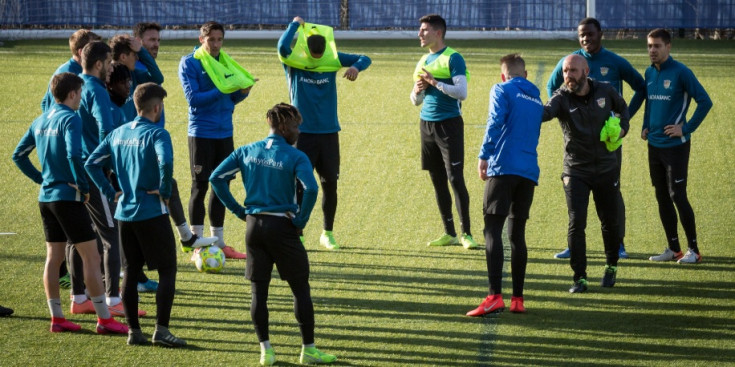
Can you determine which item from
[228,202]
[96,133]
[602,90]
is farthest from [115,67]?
[602,90]

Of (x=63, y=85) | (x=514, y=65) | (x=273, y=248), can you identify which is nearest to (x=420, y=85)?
(x=514, y=65)

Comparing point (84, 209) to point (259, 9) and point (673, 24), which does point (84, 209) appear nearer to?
point (259, 9)

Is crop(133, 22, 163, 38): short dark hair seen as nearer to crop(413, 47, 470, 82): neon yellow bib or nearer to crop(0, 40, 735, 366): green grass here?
crop(0, 40, 735, 366): green grass

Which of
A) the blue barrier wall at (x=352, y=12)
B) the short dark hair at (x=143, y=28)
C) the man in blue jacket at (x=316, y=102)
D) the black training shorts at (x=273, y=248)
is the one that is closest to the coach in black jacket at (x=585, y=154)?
the man in blue jacket at (x=316, y=102)

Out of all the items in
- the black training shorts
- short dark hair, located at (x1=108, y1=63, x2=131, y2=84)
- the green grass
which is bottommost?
the green grass

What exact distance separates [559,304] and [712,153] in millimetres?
5662

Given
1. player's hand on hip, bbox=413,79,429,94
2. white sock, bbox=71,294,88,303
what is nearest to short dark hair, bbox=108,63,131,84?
white sock, bbox=71,294,88,303

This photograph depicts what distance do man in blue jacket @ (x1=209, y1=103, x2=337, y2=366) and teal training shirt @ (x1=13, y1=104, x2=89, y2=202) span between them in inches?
45.3

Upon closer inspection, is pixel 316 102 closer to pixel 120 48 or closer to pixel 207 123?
pixel 207 123

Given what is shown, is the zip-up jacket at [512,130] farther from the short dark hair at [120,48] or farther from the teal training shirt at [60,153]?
the short dark hair at [120,48]

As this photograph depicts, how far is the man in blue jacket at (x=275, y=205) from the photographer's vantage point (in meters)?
6.29

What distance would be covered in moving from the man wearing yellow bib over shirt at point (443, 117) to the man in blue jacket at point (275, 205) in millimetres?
3023

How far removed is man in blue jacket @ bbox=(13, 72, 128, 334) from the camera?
6945 millimetres

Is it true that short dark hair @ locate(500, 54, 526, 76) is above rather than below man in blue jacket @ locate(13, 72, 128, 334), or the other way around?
above
